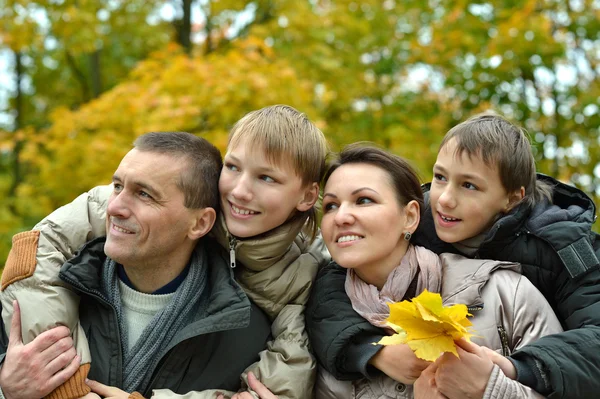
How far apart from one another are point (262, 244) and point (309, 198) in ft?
1.09

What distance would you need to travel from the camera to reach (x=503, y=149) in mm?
2709

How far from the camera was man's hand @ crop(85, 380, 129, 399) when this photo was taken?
103 inches

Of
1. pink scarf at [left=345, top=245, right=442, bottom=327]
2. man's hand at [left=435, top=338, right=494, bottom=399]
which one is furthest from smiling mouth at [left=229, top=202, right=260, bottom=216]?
man's hand at [left=435, top=338, right=494, bottom=399]

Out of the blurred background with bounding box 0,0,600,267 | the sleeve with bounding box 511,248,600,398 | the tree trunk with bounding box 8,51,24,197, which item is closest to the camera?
the sleeve with bounding box 511,248,600,398

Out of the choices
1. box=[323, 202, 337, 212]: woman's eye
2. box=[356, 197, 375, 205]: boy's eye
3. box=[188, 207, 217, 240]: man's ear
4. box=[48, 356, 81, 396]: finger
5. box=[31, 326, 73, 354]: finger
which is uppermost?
box=[356, 197, 375, 205]: boy's eye

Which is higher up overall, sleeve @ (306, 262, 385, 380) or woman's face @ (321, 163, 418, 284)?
woman's face @ (321, 163, 418, 284)

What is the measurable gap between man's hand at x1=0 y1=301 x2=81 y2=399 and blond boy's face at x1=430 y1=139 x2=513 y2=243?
1569 millimetres

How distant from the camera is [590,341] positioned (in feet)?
7.64

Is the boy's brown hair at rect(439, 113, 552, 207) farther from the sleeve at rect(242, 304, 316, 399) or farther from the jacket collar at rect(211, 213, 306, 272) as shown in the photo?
the sleeve at rect(242, 304, 316, 399)

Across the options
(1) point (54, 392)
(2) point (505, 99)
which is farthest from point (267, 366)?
(2) point (505, 99)

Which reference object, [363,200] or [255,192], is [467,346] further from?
[255,192]

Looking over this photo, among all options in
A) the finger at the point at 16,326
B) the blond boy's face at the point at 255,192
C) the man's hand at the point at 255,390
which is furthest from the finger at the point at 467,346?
the finger at the point at 16,326

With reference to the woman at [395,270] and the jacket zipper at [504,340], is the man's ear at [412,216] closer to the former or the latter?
the woman at [395,270]

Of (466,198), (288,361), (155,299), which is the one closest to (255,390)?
(288,361)
